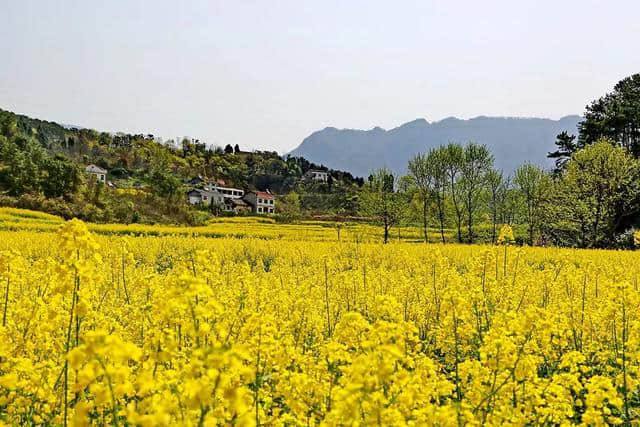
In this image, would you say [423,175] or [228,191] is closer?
[423,175]

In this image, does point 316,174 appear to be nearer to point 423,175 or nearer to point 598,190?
point 423,175

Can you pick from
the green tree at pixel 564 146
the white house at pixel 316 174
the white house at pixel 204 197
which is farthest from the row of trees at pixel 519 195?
the white house at pixel 316 174

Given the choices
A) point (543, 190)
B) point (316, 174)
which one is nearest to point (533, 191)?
point (543, 190)

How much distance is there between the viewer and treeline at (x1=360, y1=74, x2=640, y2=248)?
36.5 m

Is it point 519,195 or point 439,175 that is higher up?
point 439,175

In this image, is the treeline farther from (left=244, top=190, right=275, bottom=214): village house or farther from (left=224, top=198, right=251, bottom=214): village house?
(left=244, top=190, right=275, bottom=214): village house

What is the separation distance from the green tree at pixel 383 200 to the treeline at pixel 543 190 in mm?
87

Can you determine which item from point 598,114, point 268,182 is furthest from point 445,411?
point 268,182

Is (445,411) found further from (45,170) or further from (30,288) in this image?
(45,170)

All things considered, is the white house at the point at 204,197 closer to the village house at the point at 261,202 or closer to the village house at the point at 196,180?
the village house at the point at 261,202

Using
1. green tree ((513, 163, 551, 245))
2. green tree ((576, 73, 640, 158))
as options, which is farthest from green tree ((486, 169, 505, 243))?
green tree ((576, 73, 640, 158))

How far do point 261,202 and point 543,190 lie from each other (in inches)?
2179

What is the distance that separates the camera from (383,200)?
144ft

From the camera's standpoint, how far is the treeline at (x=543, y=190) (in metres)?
36.5
